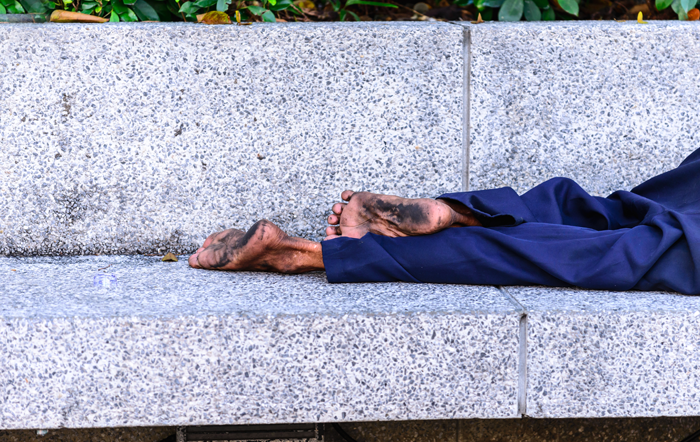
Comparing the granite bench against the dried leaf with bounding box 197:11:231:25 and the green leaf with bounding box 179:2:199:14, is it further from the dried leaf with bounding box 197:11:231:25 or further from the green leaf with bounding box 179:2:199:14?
the green leaf with bounding box 179:2:199:14

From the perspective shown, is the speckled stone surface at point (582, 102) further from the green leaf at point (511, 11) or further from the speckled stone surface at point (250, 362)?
the speckled stone surface at point (250, 362)

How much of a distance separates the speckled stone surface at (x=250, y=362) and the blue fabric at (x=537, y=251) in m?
0.24

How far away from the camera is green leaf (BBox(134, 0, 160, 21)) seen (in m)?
2.24

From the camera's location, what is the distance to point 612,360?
134cm

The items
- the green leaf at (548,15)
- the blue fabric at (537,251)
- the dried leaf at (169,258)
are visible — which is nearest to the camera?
the blue fabric at (537,251)

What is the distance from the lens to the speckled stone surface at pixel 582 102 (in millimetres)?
2133

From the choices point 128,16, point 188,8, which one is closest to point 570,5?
point 188,8

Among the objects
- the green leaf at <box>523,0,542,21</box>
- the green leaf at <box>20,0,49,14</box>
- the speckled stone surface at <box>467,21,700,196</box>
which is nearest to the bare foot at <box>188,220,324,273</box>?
the speckled stone surface at <box>467,21,700,196</box>

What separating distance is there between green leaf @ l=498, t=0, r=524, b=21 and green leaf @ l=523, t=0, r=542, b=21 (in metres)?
0.09

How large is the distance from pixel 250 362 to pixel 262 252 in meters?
0.41

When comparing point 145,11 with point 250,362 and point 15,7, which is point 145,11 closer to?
point 15,7

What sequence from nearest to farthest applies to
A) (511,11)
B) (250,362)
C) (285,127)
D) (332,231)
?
(250,362)
(332,231)
(285,127)
(511,11)

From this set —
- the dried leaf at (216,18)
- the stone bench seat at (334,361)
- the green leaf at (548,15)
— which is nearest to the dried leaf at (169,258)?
the stone bench seat at (334,361)

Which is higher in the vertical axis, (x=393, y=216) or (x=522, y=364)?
(x=393, y=216)
